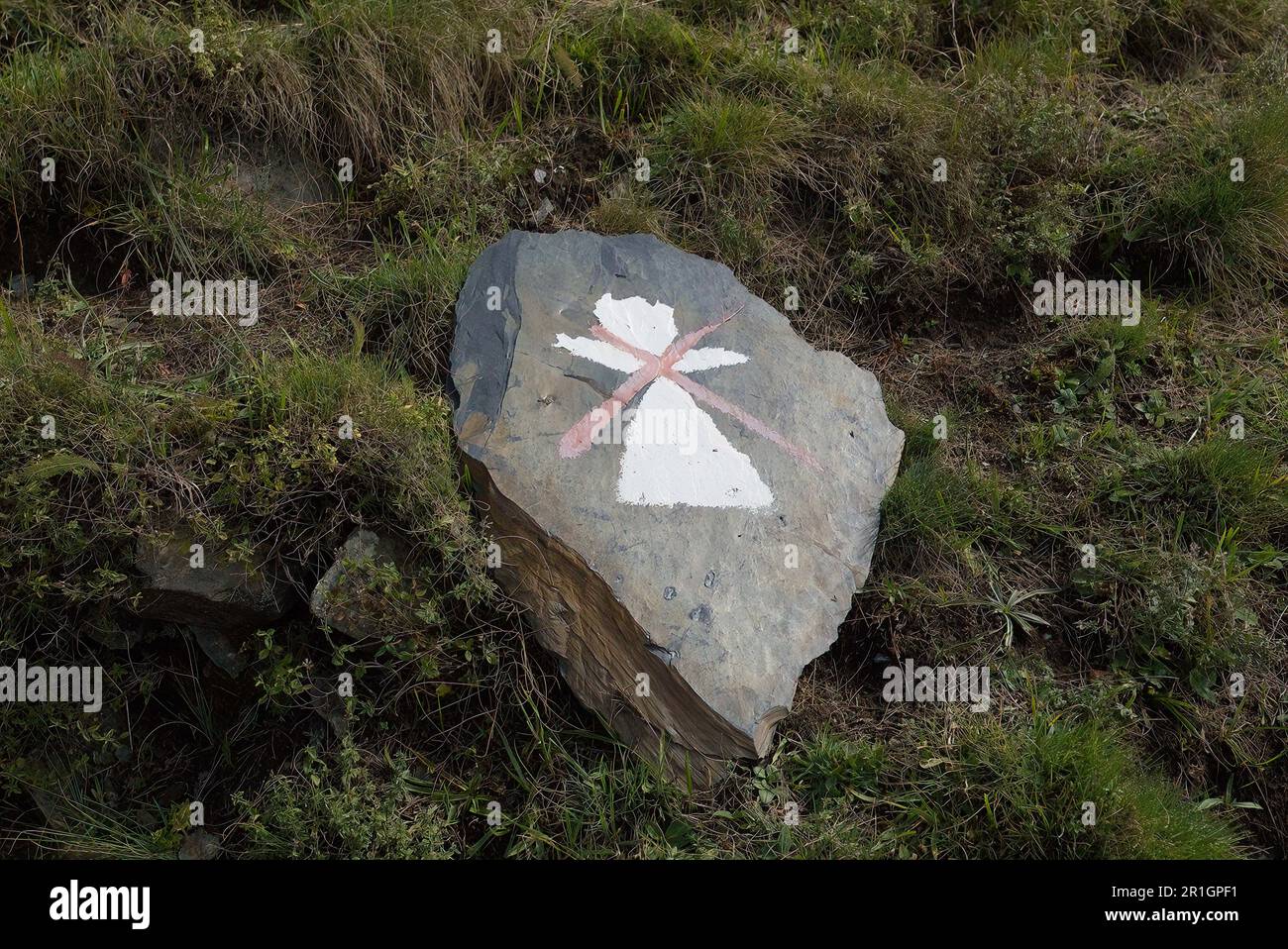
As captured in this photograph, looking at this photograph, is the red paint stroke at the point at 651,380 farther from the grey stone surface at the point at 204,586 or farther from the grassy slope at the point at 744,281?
the grey stone surface at the point at 204,586

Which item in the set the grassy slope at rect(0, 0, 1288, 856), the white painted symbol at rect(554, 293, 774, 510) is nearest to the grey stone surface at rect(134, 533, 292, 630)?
the grassy slope at rect(0, 0, 1288, 856)

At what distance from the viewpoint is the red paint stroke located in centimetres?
324

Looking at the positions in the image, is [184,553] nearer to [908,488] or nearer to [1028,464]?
[908,488]

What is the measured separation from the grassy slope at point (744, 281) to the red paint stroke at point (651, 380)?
402 millimetres

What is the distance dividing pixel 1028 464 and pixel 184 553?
2.65 meters

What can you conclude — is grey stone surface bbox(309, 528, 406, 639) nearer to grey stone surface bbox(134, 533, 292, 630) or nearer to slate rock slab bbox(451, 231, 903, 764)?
grey stone surface bbox(134, 533, 292, 630)

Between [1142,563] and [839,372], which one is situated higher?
[839,372]

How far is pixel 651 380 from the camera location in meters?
3.37

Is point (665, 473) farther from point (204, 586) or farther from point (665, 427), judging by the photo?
point (204, 586)

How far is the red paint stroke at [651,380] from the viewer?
10.6ft

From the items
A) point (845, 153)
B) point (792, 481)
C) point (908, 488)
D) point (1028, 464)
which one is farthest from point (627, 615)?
point (845, 153)

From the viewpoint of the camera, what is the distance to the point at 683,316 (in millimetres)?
3549

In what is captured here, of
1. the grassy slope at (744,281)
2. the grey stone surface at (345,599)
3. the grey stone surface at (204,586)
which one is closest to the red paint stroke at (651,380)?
the grassy slope at (744,281)

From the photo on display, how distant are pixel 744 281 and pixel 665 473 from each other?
3.48 ft
